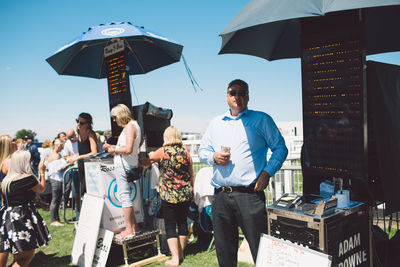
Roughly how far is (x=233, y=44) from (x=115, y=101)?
228 centimetres

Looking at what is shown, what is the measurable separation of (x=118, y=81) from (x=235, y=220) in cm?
287

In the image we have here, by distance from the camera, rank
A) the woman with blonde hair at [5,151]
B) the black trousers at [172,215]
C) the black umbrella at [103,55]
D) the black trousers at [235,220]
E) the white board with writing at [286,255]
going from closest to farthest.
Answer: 1. the white board with writing at [286,255]
2. the black trousers at [235,220]
3. the woman with blonde hair at [5,151]
4. the black trousers at [172,215]
5. the black umbrella at [103,55]

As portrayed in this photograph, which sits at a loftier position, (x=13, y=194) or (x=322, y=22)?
(x=322, y=22)

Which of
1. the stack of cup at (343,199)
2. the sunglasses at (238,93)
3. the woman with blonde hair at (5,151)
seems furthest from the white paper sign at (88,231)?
the stack of cup at (343,199)

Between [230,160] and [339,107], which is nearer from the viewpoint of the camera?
[339,107]

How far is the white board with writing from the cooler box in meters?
0.04

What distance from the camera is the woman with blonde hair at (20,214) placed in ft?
11.7

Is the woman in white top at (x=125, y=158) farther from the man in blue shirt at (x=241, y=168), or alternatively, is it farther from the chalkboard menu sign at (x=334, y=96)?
the chalkboard menu sign at (x=334, y=96)

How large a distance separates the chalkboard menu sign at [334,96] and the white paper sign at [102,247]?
269 cm

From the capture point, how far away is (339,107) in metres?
2.31

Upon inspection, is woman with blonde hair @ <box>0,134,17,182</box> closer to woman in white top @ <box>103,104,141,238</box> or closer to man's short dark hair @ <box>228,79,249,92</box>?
woman in white top @ <box>103,104,141,238</box>

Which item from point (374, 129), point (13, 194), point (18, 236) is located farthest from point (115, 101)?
point (374, 129)

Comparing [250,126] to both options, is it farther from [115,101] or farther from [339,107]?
[115,101]

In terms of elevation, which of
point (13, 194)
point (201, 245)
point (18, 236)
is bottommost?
point (201, 245)
